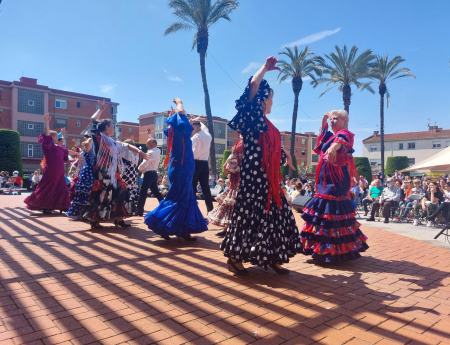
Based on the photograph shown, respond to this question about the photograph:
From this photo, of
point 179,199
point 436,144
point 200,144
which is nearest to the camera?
point 179,199

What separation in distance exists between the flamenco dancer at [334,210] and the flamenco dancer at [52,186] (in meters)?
6.07

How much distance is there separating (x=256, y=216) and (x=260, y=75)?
150 centimetres

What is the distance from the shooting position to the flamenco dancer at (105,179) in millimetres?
5895

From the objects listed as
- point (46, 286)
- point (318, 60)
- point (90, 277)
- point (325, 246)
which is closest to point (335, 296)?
point (325, 246)

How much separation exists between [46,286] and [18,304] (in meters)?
0.45

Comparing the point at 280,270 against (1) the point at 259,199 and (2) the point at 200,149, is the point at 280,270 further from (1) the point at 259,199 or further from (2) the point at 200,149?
(2) the point at 200,149

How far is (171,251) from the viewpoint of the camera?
4637mm

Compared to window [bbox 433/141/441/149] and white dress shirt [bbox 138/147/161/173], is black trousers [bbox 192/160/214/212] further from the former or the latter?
window [bbox 433/141/441/149]

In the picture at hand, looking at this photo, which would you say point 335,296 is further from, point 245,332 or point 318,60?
point 318,60

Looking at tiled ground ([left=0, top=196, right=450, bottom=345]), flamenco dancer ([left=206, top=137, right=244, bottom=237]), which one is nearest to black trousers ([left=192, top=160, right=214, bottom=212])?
flamenco dancer ([left=206, top=137, right=244, bottom=237])

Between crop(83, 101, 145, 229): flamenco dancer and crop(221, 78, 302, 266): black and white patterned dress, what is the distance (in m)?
2.78

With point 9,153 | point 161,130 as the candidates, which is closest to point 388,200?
point 9,153

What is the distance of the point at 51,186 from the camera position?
8.02m

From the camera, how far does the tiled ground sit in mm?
2311
